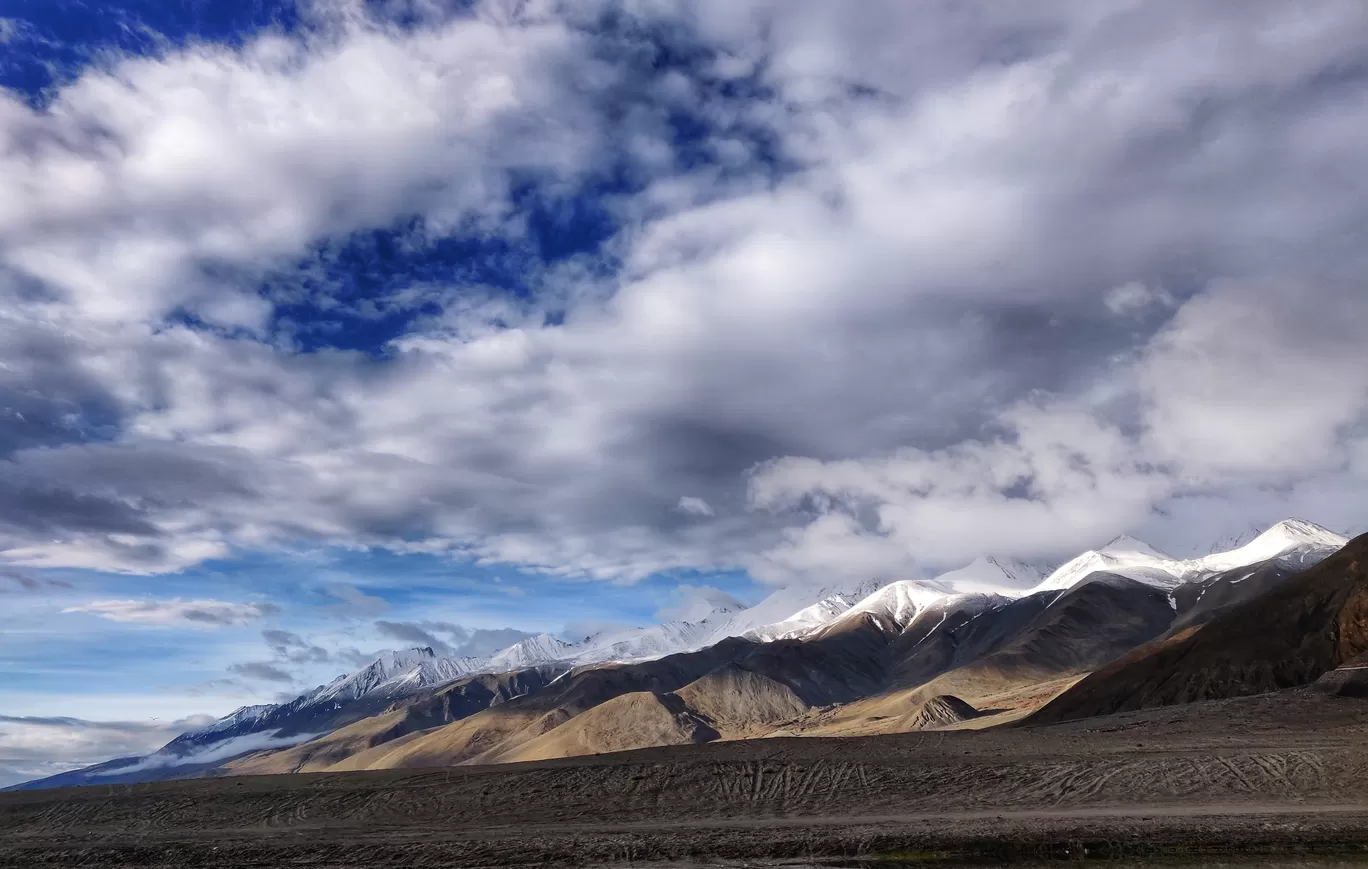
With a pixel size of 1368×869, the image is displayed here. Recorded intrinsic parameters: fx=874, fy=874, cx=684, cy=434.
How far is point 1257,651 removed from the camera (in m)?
104

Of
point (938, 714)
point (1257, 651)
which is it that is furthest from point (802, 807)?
point (938, 714)

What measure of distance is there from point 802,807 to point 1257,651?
91.5 meters

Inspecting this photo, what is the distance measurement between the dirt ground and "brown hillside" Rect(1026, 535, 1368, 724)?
48.0m

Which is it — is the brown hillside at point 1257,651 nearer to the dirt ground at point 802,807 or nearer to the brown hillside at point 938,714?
the dirt ground at point 802,807

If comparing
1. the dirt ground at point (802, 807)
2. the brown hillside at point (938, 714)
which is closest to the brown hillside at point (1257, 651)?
the dirt ground at point (802, 807)

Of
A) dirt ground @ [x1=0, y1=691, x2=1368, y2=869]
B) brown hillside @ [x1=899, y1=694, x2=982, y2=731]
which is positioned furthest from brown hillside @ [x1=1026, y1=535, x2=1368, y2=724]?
brown hillside @ [x1=899, y1=694, x2=982, y2=731]

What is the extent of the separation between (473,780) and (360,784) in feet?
20.1

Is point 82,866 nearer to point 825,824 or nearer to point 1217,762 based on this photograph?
point 825,824

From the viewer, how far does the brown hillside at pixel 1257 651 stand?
93312 millimetres

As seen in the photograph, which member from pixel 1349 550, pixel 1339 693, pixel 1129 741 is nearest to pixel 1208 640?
pixel 1349 550

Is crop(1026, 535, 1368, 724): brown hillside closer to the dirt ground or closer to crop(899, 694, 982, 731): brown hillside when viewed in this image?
the dirt ground

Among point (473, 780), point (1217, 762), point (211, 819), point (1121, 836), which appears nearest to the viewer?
point (1121, 836)

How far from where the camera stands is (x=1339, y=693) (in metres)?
58.9

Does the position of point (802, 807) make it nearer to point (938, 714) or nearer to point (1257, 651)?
point (1257, 651)
